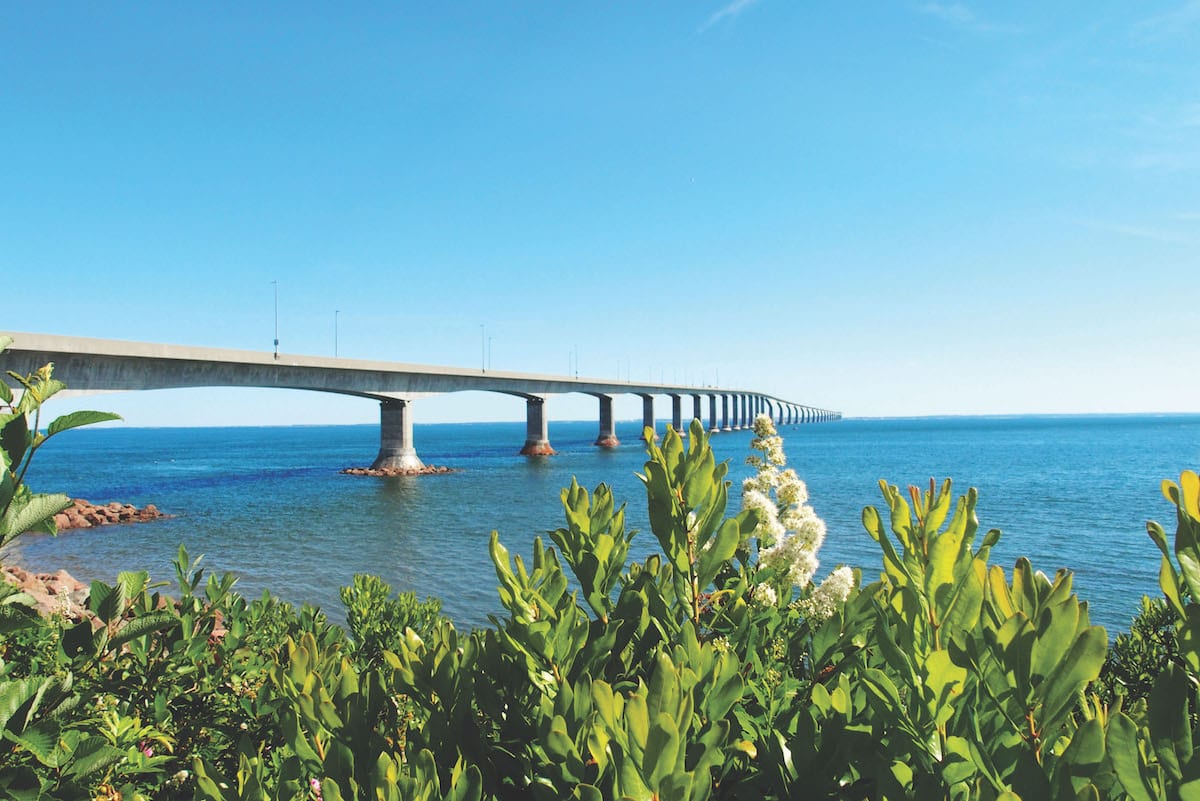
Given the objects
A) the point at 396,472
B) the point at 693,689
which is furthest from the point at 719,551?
the point at 396,472

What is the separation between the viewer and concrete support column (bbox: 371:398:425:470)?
51.3m

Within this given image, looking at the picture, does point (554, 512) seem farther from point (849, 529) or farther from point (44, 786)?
point (44, 786)

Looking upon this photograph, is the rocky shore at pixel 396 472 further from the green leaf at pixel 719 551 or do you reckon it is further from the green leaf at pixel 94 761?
the green leaf at pixel 719 551

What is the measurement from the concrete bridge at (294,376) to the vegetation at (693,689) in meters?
8.14

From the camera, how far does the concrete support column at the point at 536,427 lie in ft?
229

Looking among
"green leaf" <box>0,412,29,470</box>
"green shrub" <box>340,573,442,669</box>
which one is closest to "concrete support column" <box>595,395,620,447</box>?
"green shrub" <box>340,573,442,669</box>

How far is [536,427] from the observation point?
71.2 m

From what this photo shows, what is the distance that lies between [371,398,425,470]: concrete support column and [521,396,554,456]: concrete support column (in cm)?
1915

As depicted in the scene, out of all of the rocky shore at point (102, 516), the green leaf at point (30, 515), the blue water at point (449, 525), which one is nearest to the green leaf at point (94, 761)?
the green leaf at point (30, 515)

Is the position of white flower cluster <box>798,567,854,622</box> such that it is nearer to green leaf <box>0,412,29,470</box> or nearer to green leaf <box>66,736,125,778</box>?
green leaf <box>66,736,125,778</box>

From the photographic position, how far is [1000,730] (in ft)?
4.00

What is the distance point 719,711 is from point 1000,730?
52cm

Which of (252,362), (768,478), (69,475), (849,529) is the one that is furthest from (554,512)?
(69,475)

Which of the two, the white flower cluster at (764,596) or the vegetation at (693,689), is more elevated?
the vegetation at (693,689)
